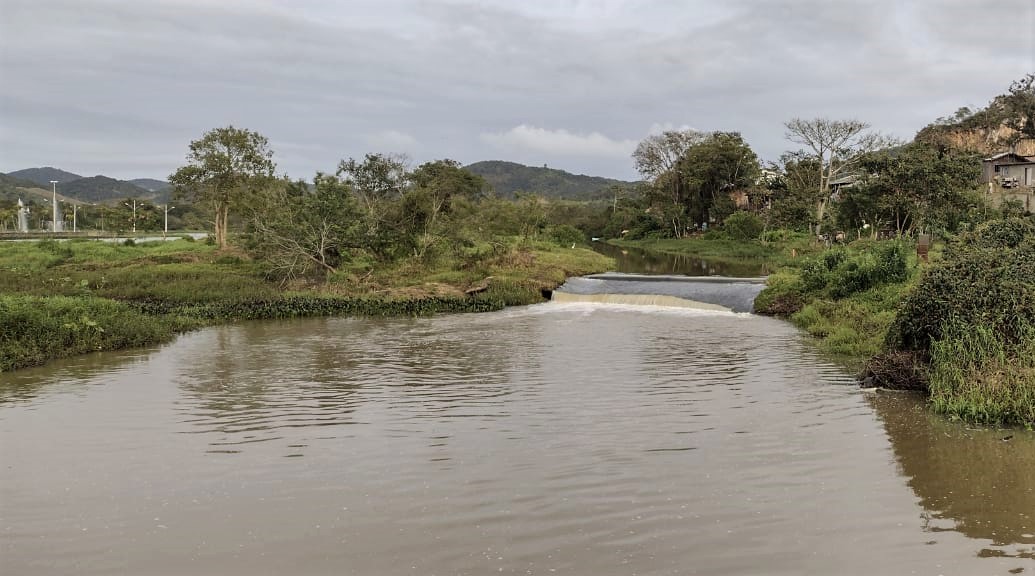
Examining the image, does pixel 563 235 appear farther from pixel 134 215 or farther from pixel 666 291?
pixel 134 215

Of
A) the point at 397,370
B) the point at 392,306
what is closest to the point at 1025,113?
the point at 392,306

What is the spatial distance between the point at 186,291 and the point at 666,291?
54.3 feet

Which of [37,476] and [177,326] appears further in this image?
[177,326]

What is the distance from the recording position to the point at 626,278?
90.3 feet

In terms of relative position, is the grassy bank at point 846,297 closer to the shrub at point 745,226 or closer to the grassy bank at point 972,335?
the grassy bank at point 972,335

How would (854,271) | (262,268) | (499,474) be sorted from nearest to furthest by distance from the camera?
(499,474) < (854,271) < (262,268)

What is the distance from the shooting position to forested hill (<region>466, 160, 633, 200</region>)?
152500mm

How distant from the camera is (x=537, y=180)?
520ft

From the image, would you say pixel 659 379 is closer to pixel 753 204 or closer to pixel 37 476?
pixel 37 476

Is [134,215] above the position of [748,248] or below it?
above

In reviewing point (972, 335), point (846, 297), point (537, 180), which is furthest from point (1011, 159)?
point (537, 180)

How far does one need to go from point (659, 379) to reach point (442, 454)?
524 centimetres

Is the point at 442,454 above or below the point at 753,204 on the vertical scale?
below

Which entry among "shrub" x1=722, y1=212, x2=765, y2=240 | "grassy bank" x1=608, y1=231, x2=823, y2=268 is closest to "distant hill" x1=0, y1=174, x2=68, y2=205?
"grassy bank" x1=608, y1=231, x2=823, y2=268
